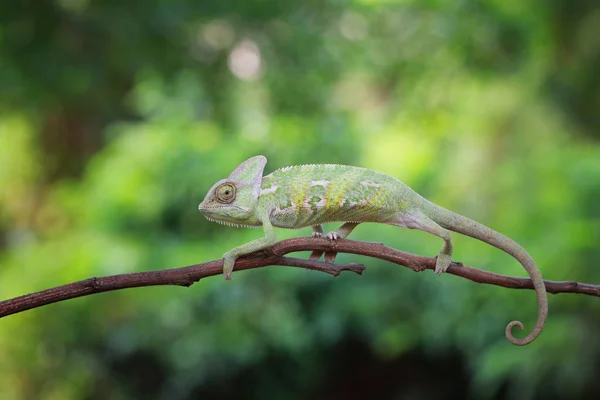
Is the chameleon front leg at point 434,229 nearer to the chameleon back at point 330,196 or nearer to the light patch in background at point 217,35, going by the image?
the chameleon back at point 330,196

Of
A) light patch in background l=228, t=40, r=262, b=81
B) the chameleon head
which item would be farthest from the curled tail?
light patch in background l=228, t=40, r=262, b=81

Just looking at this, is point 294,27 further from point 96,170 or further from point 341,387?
point 341,387

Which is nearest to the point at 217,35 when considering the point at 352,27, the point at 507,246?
the point at 352,27

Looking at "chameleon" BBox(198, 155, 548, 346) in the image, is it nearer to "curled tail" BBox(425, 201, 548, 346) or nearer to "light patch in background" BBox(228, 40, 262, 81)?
"curled tail" BBox(425, 201, 548, 346)

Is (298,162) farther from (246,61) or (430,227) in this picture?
(430,227)

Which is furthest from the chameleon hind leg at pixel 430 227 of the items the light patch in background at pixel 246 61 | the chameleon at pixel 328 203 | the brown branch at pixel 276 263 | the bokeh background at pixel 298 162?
the light patch in background at pixel 246 61

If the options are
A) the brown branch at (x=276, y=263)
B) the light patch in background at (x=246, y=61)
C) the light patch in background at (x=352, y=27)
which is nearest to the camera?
the brown branch at (x=276, y=263)
